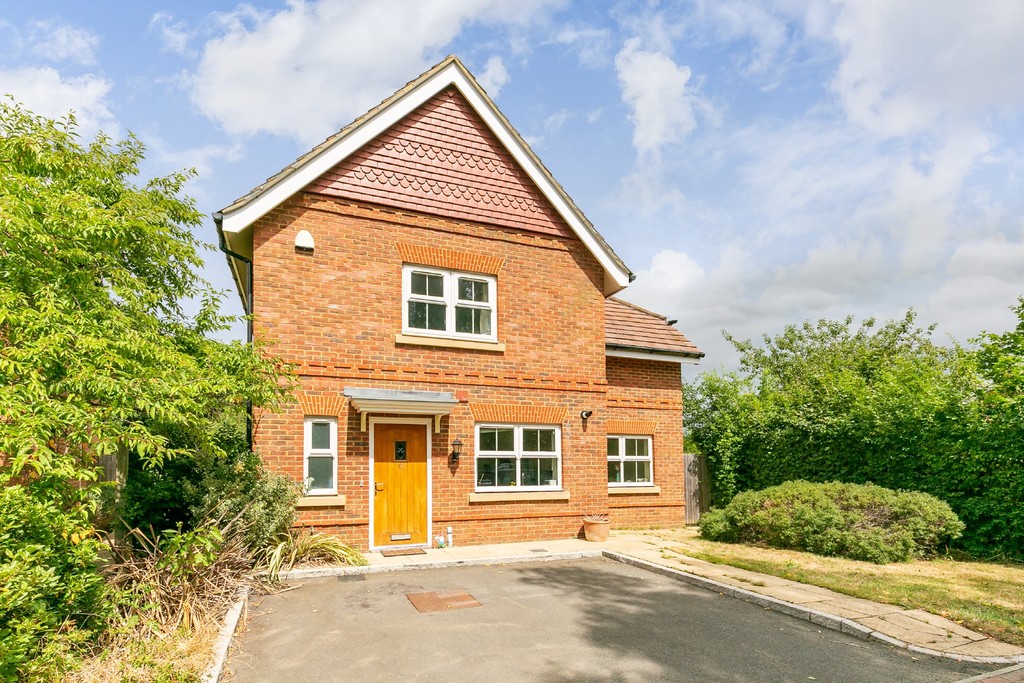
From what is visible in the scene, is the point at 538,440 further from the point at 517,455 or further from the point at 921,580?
the point at 921,580

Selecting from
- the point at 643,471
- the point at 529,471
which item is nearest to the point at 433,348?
the point at 529,471

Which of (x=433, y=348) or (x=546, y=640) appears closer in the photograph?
(x=546, y=640)

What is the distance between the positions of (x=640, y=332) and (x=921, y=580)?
861 cm

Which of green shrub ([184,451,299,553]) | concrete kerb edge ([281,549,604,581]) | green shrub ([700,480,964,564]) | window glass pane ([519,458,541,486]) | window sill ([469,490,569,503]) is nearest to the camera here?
green shrub ([184,451,299,553])

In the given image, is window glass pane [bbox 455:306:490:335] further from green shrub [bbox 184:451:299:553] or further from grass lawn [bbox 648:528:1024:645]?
grass lawn [bbox 648:528:1024:645]

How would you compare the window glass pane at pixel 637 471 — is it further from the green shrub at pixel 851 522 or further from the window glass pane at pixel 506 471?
the window glass pane at pixel 506 471

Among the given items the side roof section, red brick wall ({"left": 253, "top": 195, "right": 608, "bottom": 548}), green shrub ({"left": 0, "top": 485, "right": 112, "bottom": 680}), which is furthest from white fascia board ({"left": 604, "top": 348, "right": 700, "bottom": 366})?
green shrub ({"left": 0, "top": 485, "right": 112, "bottom": 680})

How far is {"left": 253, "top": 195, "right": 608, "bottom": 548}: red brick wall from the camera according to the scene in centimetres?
1138

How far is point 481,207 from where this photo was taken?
43.6ft

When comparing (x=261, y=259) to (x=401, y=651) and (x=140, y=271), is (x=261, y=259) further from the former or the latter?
(x=401, y=651)

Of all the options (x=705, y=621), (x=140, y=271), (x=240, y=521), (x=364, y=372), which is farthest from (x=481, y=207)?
(x=705, y=621)

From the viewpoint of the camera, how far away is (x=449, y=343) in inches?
496

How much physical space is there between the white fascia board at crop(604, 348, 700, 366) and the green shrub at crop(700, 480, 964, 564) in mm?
4490

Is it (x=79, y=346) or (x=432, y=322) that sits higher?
(x=432, y=322)
